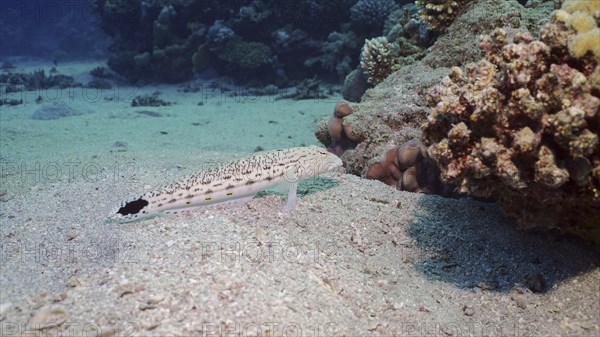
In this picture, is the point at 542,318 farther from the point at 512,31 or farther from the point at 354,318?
the point at 512,31

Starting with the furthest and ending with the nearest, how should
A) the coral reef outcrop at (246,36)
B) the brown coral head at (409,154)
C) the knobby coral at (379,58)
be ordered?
the coral reef outcrop at (246,36), the knobby coral at (379,58), the brown coral head at (409,154)

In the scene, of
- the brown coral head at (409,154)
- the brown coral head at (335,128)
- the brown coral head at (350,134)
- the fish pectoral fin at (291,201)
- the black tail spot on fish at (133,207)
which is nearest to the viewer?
the black tail spot on fish at (133,207)

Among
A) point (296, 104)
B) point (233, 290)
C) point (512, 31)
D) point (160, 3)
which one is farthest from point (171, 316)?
point (160, 3)

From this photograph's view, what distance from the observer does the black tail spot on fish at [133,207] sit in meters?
4.35

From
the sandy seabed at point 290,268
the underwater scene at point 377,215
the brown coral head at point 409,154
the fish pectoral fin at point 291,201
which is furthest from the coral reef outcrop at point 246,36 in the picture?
the fish pectoral fin at point 291,201

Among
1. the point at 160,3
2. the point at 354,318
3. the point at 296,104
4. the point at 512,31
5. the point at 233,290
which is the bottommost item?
the point at 354,318

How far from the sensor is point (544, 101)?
290cm

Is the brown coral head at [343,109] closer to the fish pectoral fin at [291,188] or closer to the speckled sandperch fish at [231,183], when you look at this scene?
the speckled sandperch fish at [231,183]

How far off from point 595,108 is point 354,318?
2311 millimetres

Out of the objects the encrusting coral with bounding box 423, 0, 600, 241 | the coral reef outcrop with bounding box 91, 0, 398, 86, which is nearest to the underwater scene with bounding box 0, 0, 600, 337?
the encrusting coral with bounding box 423, 0, 600, 241

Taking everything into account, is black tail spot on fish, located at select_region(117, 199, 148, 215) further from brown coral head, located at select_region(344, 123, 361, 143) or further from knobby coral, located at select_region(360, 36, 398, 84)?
knobby coral, located at select_region(360, 36, 398, 84)

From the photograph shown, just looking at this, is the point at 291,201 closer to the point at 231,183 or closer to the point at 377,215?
the point at 231,183

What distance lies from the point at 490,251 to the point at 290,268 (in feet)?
7.14

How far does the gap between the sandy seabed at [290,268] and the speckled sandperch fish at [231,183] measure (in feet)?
0.48
